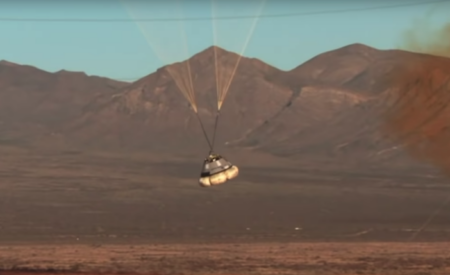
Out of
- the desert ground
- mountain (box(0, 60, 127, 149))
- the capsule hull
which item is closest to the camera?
the capsule hull

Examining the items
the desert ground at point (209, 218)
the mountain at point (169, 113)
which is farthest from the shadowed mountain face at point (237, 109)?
the desert ground at point (209, 218)

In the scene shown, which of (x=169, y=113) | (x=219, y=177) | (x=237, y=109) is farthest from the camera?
(x=237, y=109)

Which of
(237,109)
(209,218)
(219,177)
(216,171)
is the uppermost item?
(237,109)

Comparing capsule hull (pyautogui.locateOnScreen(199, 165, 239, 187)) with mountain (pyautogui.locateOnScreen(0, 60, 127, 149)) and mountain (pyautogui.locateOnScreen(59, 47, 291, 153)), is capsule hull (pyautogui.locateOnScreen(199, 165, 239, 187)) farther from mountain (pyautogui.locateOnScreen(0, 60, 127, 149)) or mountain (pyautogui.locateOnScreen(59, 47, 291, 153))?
mountain (pyautogui.locateOnScreen(0, 60, 127, 149))

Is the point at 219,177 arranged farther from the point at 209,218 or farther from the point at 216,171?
the point at 209,218

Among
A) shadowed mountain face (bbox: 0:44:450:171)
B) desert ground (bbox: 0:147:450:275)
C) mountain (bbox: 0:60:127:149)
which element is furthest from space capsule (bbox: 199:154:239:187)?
mountain (bbox: 0:60:127:149)

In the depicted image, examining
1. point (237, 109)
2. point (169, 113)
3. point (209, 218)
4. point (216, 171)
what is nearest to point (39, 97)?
point (169, 113)
